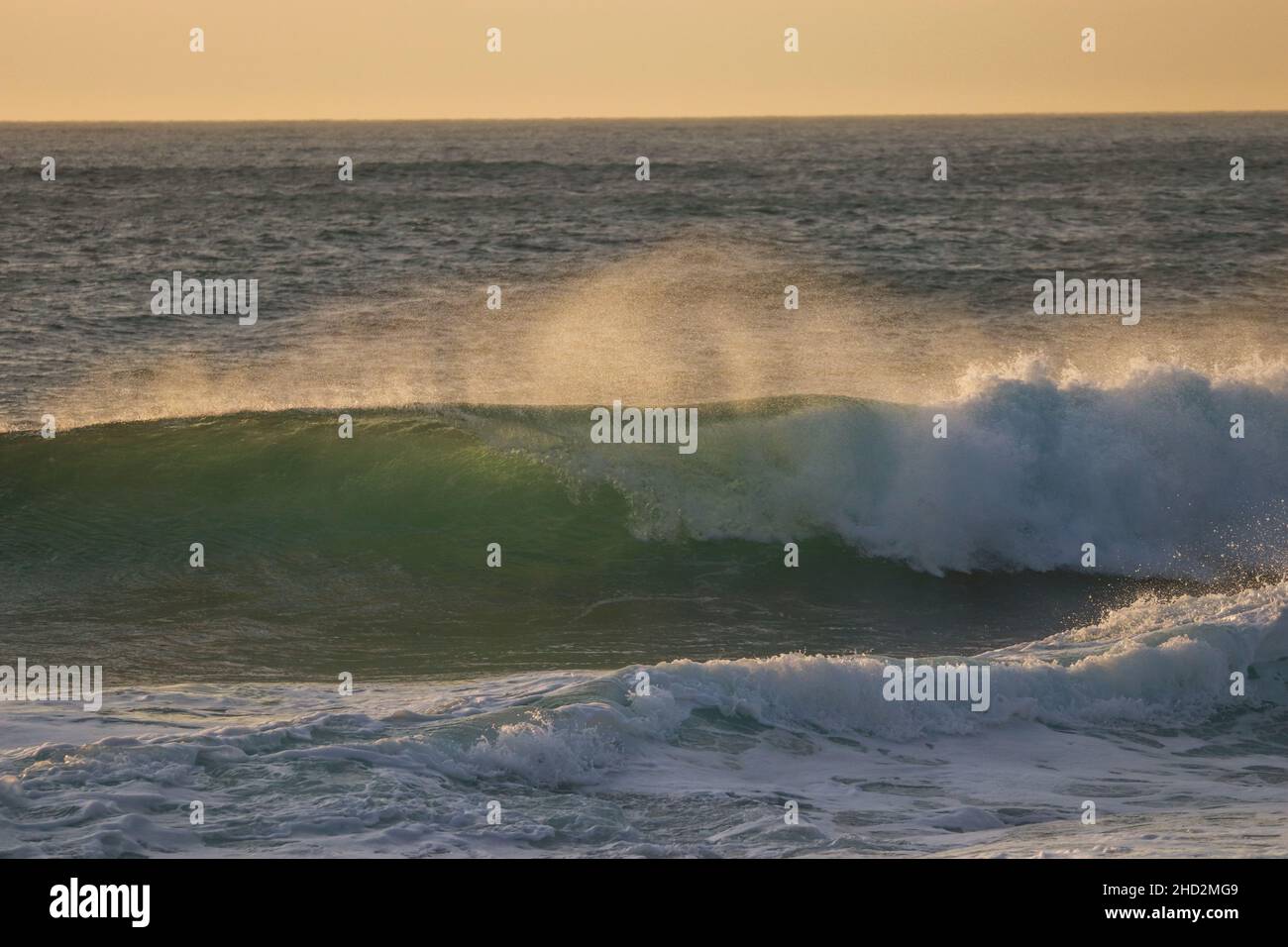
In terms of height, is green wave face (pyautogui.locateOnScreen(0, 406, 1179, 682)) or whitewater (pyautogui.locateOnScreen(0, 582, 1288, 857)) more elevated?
green wave face (pyautogui.locateOnScreen(0, 406, 1179, 682))

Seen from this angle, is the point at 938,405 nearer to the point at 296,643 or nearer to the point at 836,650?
the point at 836,650

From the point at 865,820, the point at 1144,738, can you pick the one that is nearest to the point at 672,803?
the point at 865,820

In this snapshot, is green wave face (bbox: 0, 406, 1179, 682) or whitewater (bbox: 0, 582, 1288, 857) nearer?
whitewater (bbox: 0, 582, 1288, 857)

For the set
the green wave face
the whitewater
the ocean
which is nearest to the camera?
the whitewater

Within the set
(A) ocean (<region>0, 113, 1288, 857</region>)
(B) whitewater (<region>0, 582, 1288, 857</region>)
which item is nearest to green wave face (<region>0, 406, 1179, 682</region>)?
(A) ocean (<region>0, 113, 1288, 857</region>)

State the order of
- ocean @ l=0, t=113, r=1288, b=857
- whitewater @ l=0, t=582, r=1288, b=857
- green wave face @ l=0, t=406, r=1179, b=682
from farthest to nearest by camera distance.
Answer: green wave face @ l=0, t=406, r=1179, b=682 → ocean @ l=0, t=113, r=1288, b=857 → whitewater @ l=0, t=582, r=1288, b=857

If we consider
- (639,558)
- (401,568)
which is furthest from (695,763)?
(401,568)

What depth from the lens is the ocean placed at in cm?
716

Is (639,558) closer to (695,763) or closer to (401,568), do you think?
(401,568)

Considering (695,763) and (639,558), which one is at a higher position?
(639,558)

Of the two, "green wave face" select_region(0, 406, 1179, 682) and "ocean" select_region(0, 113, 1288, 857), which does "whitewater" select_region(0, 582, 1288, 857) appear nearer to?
"ocean" select_region(0, 113, 1288, 857)

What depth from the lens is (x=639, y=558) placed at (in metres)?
13.5

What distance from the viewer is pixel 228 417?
54.4 feet
